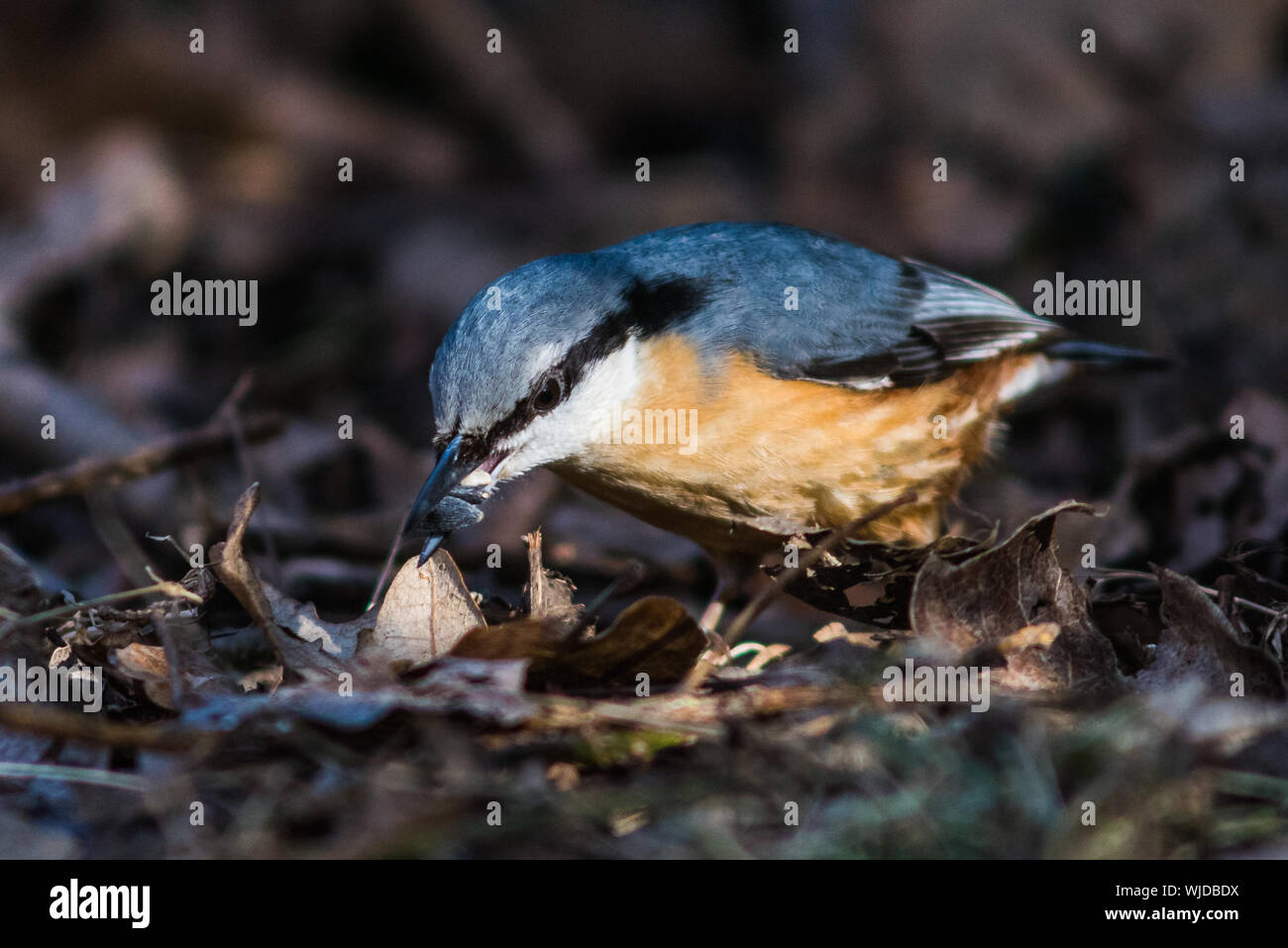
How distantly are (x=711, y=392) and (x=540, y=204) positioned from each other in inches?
212

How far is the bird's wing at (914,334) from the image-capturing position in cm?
422

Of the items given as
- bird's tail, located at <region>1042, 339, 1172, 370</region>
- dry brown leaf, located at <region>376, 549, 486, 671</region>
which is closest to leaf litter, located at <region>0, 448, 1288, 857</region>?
dry brown leaf, located at <region>376, 549, 486, 671</region>

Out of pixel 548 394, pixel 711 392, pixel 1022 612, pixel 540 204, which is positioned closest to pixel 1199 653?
pixel 1022 612

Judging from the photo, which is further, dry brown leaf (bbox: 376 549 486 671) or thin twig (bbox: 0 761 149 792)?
dry brown leaf (bbox: 376 549 486 671)

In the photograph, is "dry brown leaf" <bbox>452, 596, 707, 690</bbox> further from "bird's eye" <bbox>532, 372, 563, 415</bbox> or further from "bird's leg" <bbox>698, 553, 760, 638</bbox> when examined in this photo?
"bird's leg" <bbox>698, 553, 760, 638</bbox>

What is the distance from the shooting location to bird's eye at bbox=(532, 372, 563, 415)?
3.73 m

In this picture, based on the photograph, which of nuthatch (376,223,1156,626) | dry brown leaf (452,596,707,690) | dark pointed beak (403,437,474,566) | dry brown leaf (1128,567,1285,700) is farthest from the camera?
nuthatch (376,223,1156,626)

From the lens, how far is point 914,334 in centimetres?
457

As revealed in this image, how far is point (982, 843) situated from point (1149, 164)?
6963 mm

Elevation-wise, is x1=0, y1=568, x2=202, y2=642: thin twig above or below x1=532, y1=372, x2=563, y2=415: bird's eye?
below

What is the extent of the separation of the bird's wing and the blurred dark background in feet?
2.29

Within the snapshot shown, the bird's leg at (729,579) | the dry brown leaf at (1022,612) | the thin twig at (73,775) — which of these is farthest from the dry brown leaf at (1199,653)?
the thin twig at (73,775)

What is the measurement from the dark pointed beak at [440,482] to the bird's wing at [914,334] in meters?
1.08

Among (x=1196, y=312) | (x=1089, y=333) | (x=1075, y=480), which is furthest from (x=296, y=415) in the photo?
(x=1196, y=312)
